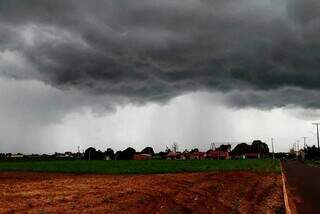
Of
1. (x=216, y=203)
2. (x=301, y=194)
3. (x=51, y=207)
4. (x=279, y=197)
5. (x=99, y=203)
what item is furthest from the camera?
(x=301, y=194)

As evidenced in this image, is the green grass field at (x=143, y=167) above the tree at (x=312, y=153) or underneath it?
underneath

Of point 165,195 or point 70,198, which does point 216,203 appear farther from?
point 70,198

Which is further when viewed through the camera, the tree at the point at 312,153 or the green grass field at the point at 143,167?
the tree at the point at 312,153

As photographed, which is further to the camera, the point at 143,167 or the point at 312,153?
the point at 312,153

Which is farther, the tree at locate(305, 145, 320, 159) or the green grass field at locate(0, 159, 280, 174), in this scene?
the tree at locate(305, 145, 320, 159)

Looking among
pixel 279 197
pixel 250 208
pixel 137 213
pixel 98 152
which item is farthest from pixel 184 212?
pixel 98 152

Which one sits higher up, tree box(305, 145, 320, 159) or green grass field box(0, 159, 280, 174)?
tree box(305, 145, 320, 159)

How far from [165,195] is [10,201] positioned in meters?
7.15

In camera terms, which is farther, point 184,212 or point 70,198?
point 70,198

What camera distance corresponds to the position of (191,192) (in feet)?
80.2

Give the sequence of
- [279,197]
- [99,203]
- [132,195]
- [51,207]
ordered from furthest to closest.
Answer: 1. [279,197]
2. [132,195]
3. [99,203]
4. [51,207]

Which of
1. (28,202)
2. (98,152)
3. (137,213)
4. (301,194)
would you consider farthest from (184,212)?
(98,152)

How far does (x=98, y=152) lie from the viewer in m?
199

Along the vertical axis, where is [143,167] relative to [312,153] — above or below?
below
